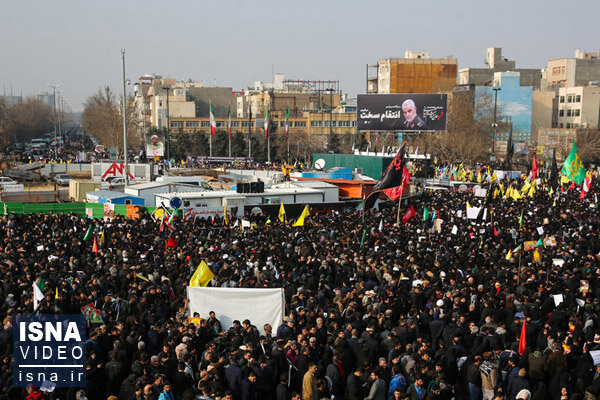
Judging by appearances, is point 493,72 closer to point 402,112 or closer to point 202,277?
point 402,112

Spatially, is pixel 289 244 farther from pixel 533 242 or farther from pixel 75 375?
pixel 75 375

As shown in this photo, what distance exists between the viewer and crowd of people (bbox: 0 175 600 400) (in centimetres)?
898

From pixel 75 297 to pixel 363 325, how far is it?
5416 mm

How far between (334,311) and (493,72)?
94132 mm

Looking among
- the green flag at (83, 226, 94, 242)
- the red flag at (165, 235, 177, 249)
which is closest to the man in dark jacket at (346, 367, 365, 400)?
the red flag at (165, 235, 177, 249)

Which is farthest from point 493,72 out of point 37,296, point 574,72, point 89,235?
point 37,296

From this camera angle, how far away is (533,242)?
1883 cm

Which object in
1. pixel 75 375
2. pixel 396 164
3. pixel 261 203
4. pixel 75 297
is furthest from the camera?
pixel 261 203

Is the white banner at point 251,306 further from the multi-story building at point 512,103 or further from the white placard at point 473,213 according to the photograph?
the multi-story building at point 512,103

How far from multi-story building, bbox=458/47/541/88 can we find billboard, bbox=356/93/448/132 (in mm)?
35314

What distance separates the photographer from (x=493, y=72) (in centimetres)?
9962

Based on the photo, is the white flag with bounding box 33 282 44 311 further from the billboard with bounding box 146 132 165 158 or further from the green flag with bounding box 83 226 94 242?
the billboard with bounding box 146 132 165 158

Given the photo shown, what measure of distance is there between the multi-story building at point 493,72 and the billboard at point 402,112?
35.3 metres

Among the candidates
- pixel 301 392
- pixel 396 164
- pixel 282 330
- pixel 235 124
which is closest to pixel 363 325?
pixel 282 330
